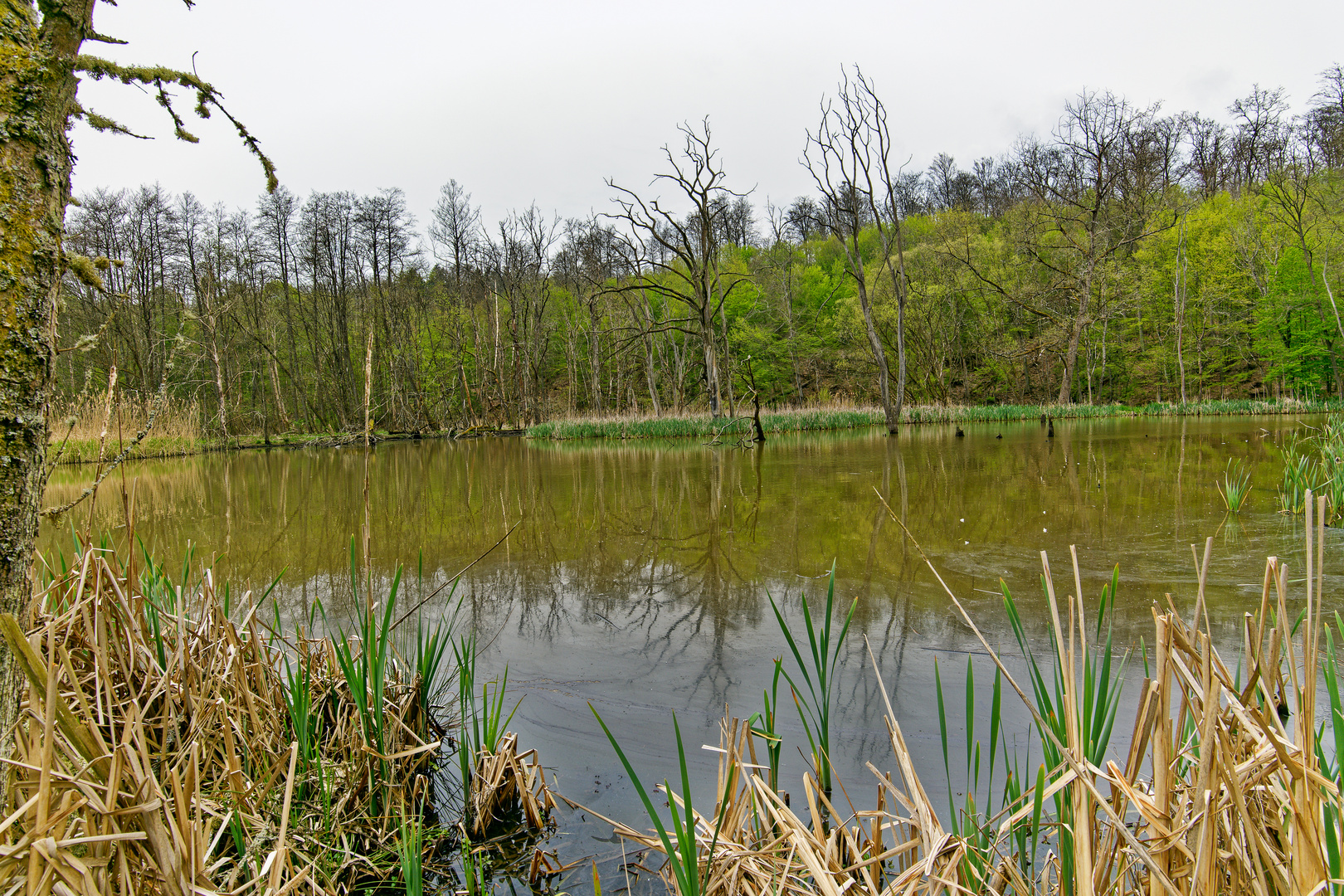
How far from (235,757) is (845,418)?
2022 centimetres

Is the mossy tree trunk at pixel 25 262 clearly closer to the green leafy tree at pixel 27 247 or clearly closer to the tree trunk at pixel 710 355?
the green leafy tree at pixel 27 247

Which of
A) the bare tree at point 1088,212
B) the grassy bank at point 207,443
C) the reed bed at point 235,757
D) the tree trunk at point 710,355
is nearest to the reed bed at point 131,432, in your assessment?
the grassy bank at point 207,443

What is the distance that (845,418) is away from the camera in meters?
20.8

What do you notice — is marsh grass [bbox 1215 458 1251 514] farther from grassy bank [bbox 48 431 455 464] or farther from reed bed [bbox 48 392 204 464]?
reed bed [bbox 48 392 204 464]

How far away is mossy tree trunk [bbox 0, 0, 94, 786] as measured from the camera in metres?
1.06

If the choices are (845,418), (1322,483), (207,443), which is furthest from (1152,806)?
(207,443)

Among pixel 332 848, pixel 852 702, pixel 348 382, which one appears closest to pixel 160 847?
pixel 332 848

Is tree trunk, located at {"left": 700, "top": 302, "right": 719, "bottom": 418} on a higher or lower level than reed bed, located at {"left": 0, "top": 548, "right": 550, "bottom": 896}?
higher

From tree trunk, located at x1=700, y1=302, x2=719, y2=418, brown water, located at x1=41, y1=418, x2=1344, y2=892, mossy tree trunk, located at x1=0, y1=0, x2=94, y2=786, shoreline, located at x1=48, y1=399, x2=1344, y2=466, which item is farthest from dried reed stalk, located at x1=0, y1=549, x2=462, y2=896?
tree trunk, located at x1=700, y1=302, x2=719, y2=418

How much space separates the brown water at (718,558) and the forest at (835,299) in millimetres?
12805

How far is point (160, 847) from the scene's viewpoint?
3.73 ft

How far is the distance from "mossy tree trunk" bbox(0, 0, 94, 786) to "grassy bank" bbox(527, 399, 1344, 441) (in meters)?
16.2

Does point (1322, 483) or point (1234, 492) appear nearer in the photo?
point (1234, 492)

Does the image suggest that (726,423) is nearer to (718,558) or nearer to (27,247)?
(718,558)
